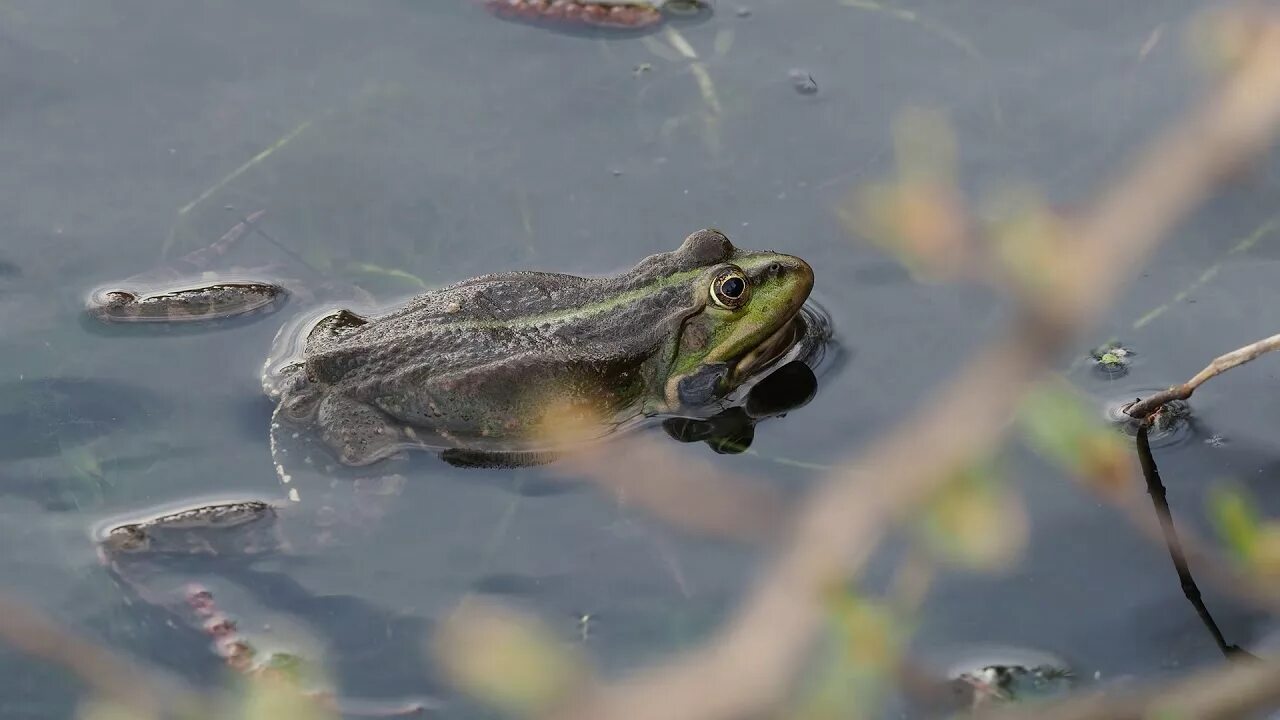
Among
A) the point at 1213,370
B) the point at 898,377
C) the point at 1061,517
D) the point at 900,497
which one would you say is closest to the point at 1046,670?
the point at 1061,517

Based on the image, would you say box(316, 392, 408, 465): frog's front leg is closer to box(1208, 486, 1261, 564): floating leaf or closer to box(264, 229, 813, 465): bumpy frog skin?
box(264, 229, 813, 465): bumpy frog skin

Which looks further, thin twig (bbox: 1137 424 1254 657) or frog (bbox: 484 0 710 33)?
frog (bbox: 484 0 710 33)

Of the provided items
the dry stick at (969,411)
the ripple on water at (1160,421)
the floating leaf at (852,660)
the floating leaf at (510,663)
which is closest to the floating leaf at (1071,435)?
the floating leaf at (852,660)

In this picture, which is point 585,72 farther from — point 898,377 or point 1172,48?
point 1172,48

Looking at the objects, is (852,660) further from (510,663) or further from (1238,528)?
(1238,528)

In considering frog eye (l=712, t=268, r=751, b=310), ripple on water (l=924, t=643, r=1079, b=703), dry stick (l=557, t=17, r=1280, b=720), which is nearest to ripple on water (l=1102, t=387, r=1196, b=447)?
ripple on water (l=924, t=643, r=1079, b=703)

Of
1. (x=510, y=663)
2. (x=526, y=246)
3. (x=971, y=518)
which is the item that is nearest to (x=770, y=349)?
(x=526, y=246)
